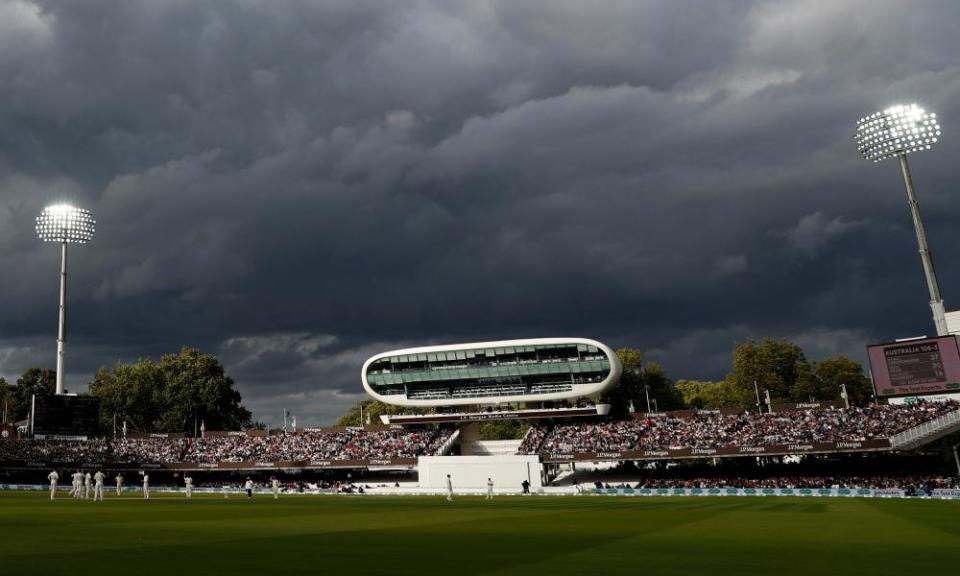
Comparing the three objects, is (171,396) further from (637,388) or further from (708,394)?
(708,394)

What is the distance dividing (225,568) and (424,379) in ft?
255

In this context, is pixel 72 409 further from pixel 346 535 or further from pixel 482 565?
pixel 482 565

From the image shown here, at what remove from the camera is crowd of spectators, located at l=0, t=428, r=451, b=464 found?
79875mm

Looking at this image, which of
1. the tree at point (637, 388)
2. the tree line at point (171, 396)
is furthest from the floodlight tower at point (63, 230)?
the tree at point (637, 388)

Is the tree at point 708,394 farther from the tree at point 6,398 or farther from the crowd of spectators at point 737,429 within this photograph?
the tree at point 6,398

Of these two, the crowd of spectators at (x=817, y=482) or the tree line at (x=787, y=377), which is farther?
the tree line at (x=787, y=377)

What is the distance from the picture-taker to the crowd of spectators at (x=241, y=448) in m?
79.9

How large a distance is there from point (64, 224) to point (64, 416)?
27471 mm

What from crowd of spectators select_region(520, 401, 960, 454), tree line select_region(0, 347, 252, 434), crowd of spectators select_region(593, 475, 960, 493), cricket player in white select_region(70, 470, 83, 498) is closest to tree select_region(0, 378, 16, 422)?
tree line select_region(0, 347, 252, 434)

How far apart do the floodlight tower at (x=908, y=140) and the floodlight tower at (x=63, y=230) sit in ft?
296

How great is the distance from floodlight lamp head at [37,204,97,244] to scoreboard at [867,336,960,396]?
89.0m

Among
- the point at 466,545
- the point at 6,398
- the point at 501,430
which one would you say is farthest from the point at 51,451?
the point at 466,545

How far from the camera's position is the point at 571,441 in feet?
256

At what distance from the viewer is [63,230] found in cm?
8825
